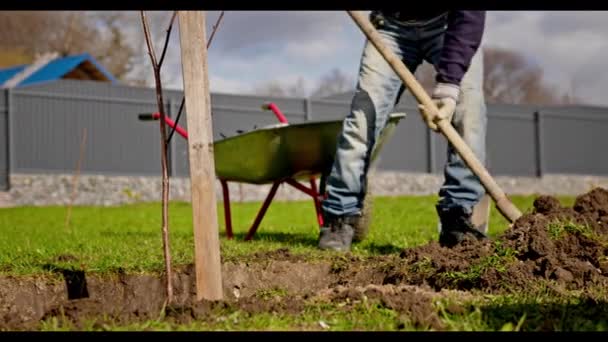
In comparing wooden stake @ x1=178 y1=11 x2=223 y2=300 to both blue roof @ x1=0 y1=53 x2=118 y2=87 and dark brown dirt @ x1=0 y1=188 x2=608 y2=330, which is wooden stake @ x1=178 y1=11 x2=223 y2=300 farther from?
blue roof @ x1=0 y1=53 x2=118 y2=87

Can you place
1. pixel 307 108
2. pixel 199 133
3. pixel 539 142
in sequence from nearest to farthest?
pixel 199 133 → pixel 307 108 → pixel 539 142

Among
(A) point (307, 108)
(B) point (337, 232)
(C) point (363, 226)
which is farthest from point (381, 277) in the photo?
(A) point (307, 108)

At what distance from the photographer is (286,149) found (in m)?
4.95

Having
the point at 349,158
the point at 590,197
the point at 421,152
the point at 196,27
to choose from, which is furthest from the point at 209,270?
the point at 421,152

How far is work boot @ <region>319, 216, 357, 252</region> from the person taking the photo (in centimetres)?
404

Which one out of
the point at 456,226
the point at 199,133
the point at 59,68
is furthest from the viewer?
the point at 59,68

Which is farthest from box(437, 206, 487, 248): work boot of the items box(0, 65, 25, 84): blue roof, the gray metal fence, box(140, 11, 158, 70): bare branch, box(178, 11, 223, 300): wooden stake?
box(0, 65, 25, 84): blue roof

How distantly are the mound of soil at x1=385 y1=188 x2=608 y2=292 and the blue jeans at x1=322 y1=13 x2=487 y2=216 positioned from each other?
2.37ft

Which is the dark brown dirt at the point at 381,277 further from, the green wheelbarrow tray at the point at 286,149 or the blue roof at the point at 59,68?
the blue roof at the point at 59,68

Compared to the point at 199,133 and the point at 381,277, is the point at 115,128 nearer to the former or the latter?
the point at 381,277

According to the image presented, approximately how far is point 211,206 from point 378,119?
194 centimetres

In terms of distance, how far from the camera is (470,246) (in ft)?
10.5

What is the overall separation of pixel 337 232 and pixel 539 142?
18.1 m

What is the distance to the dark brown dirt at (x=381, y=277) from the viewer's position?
236 cm
